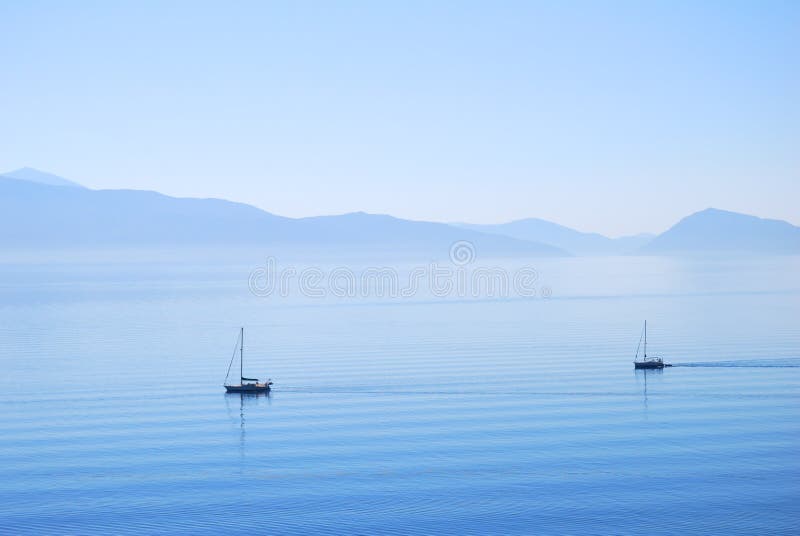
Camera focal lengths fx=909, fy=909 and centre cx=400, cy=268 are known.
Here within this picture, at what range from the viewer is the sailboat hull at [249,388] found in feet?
269

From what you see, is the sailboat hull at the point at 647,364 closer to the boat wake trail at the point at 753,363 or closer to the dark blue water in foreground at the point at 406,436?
the dark blue water in foreground at the point at 406,436

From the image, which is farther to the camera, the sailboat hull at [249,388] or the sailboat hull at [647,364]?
the sailboat hull at [647,364]

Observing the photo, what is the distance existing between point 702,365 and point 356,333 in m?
51.2

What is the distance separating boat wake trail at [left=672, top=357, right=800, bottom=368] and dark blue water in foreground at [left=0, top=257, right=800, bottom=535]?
1.03ft

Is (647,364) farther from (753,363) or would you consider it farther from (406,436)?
(406,436)

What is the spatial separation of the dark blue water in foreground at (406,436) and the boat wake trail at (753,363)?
314 mm

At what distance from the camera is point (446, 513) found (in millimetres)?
48344

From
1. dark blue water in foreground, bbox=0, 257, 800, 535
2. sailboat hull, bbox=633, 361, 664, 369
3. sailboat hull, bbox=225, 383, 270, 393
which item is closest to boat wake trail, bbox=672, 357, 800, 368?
dark blue water in foreground, bbox=0, 257, 800, 535

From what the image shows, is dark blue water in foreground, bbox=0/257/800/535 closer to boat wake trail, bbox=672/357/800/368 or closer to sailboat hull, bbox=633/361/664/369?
boat wake trail, bbox=672/357/800/368

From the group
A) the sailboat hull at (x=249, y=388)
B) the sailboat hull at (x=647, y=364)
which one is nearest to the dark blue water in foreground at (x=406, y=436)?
the sailboat hull at (x=249, y=388)

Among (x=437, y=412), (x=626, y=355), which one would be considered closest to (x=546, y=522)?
(x=437, y=412)

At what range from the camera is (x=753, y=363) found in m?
95.8

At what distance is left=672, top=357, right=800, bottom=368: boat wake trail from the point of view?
309ft

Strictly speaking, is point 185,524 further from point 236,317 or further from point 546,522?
point 236,317
